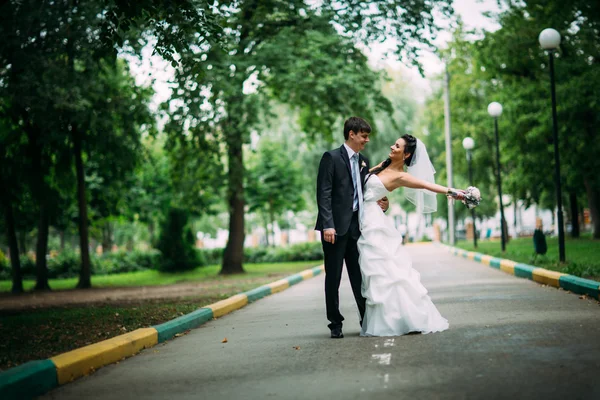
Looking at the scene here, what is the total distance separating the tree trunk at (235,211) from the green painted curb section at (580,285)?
13.4 meters

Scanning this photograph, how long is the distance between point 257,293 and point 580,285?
21.2ft

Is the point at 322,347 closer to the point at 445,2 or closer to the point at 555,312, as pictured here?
the point at 555,312

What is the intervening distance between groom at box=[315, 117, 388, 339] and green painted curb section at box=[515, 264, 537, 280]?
865 centimetres

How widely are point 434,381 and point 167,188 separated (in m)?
37.6

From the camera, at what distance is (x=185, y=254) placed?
33281 millimetres

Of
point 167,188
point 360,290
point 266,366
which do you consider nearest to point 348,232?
point 360,290

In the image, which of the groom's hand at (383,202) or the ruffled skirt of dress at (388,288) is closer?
the ruffled skirt of dress at (388,288)

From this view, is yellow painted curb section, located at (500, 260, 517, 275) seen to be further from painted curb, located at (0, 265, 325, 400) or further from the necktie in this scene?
the necktie

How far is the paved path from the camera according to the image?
5281mm

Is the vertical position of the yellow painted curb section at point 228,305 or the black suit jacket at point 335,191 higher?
the black suit jacket at point 335,191

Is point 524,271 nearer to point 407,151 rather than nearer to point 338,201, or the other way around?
point 407,151

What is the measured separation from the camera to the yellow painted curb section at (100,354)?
21.7 feet

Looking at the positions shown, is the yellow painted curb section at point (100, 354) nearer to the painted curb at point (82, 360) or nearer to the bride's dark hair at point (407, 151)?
the painted curb at point (82, 360)

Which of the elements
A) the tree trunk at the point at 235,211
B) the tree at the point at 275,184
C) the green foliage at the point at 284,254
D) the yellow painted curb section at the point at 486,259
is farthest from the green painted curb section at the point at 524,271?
the tree at the point at 275,184
